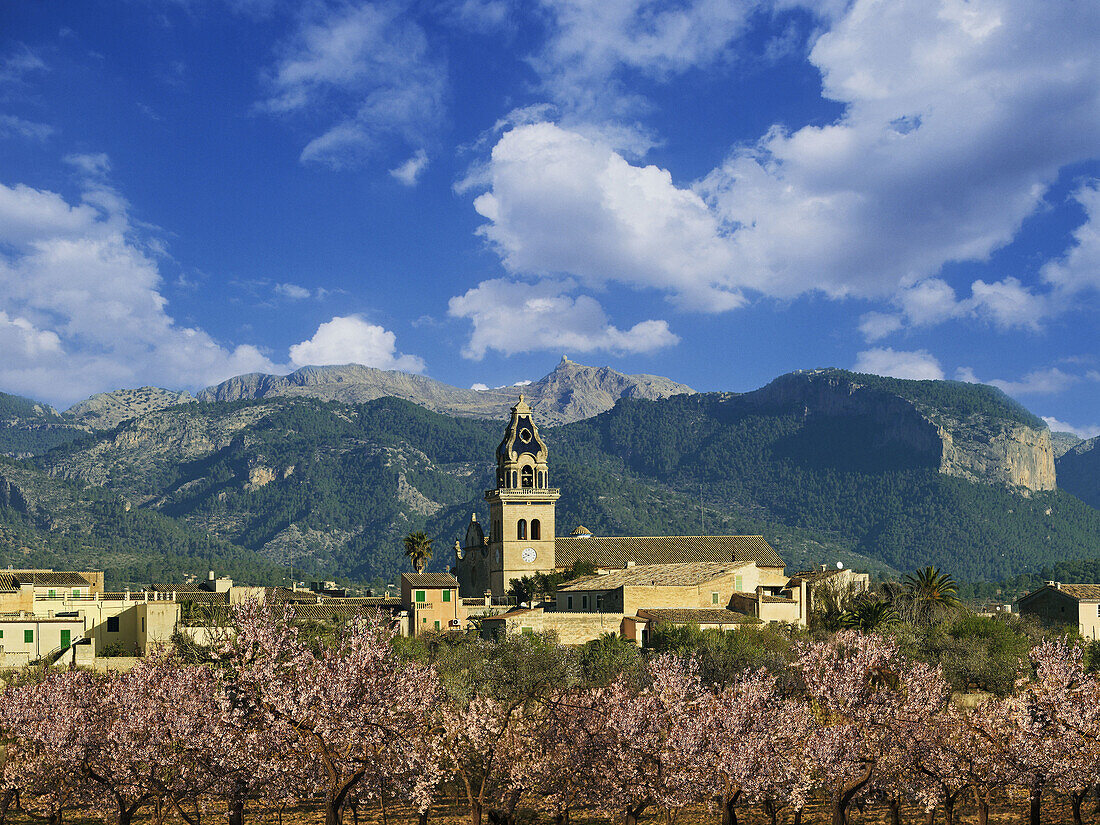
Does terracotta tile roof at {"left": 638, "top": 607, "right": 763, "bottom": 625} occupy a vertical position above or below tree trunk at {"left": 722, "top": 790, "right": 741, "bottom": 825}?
above

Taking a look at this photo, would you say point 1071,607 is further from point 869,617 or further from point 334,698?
point 334,698

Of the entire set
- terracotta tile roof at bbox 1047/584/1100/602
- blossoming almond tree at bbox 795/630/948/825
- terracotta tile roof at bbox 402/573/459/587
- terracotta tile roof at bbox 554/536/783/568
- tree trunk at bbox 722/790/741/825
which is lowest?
tree trunk at bbox 722/790/741/825

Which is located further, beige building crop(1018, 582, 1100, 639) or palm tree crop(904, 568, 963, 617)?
beige building crop(1018, 582, 1100, 639)

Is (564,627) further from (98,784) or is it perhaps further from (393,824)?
(98,784)

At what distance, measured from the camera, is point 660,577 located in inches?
4505

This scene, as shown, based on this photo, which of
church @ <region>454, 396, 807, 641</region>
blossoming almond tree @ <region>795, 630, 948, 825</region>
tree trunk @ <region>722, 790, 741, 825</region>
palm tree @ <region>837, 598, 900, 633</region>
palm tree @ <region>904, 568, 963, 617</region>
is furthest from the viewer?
palm tree @ <region>904, 568, 963, 617</region>

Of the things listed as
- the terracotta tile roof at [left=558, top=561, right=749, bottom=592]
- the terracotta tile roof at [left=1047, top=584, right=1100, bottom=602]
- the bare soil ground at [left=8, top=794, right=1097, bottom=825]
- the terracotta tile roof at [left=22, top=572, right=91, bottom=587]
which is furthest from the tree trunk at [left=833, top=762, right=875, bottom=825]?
the terracotta tile roof at [left=22, top=572, right=91, bottom=587]

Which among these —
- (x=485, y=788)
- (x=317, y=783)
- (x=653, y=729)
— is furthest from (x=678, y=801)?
(x=317, y=783)

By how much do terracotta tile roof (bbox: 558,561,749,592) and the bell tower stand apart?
65.2ft

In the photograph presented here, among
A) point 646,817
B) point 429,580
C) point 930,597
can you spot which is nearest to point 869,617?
point 930,597

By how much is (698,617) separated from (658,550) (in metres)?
46.7

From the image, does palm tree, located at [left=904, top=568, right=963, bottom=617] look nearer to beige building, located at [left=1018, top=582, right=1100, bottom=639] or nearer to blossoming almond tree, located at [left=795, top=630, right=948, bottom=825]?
beige building, located at [left=1018, top=582, right=1100, bottom=639]

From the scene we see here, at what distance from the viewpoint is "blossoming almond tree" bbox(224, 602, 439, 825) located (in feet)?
134

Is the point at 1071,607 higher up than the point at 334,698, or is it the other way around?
the point at 1071,607
